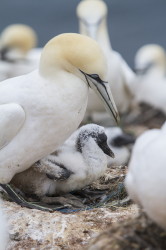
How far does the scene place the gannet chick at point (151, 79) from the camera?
590 inches

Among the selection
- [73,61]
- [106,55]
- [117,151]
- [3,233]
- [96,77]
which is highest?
[73,61]

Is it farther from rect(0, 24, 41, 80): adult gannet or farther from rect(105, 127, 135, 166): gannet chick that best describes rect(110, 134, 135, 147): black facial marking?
rect(0, 24, 41, 80): adult gannet

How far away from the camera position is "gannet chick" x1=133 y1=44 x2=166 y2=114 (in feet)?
49.2

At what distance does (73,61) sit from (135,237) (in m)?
2.28

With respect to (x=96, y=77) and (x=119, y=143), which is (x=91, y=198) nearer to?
(x=96, y=77)

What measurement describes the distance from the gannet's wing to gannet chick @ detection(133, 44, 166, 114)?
748cm

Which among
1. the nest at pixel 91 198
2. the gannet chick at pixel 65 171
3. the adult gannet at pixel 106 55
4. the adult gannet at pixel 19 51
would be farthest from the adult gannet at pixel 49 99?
the adult gannet at pixel 19 51

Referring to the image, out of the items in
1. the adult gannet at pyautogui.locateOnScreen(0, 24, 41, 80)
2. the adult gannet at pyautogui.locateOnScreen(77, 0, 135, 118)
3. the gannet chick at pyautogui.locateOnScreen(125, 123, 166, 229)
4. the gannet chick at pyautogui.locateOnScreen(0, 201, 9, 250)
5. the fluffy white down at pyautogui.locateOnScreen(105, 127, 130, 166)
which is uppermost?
the gannet chick at pyautogui.locateOnScreen(125, 123, 166, 229)

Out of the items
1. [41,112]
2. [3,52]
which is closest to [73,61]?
[41,112]

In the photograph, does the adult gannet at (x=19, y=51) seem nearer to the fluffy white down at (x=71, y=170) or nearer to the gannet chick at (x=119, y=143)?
the gannet chick at (x=119, y=143)

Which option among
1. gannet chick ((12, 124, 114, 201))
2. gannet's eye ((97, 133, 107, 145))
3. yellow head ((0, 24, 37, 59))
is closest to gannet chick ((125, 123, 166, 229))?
gannet chick ((12, 124, 114, 201))

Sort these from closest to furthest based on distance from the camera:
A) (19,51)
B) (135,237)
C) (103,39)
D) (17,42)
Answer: (135,237), (103,39), (19,51), (17,42)

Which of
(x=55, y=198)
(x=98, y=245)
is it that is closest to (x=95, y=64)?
(x=55, y=198)

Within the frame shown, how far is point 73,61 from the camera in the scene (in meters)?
6.85
